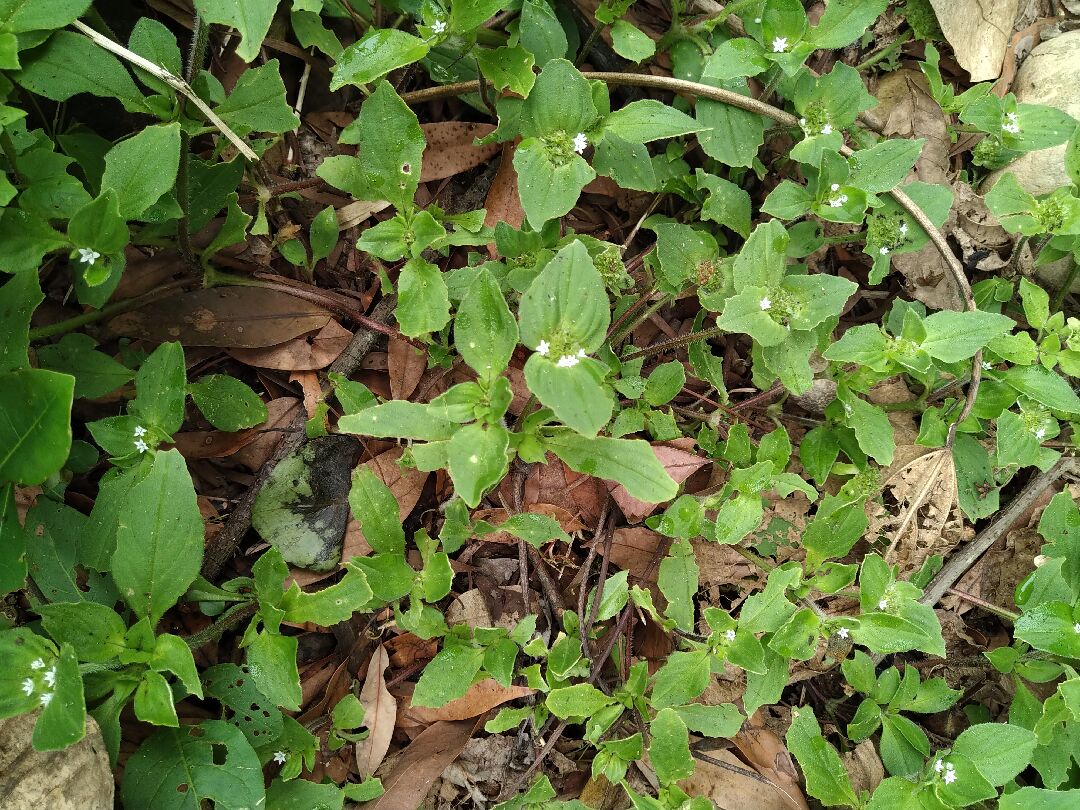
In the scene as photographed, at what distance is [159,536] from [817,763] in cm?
241

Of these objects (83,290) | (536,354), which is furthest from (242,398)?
(536,354)

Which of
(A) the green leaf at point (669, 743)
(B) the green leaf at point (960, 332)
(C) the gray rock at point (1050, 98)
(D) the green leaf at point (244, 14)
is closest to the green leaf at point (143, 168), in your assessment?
(D) the green leaf at point (244, 14)

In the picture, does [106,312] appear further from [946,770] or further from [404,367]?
[946,770]

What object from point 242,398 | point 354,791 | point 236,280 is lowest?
point 354,791

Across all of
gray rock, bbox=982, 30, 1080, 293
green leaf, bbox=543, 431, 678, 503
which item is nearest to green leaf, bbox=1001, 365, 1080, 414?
gray rock, bbox=982, 30, 1080, 293

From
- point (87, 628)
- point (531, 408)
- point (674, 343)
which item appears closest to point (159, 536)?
point (87, 628)

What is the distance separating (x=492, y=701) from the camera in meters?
3.21

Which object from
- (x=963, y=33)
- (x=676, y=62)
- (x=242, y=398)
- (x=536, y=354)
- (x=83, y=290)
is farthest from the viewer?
(x=963, y=33)

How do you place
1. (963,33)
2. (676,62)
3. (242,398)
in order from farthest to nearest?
1. (963,33)
2. (676,62)
3. (242,398)

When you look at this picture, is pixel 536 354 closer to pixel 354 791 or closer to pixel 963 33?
pixel 354 791

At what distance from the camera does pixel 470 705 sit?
10.5ft

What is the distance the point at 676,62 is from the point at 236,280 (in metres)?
1.97

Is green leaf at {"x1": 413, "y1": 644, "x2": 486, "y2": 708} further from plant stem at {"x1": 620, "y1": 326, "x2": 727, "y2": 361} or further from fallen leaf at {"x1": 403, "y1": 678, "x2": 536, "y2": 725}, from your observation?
plant stem at {"x1": 620, "y1": 326, "x2": 727, "y2": 361}

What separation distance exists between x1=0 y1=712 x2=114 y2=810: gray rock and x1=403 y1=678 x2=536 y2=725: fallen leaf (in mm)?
1073
